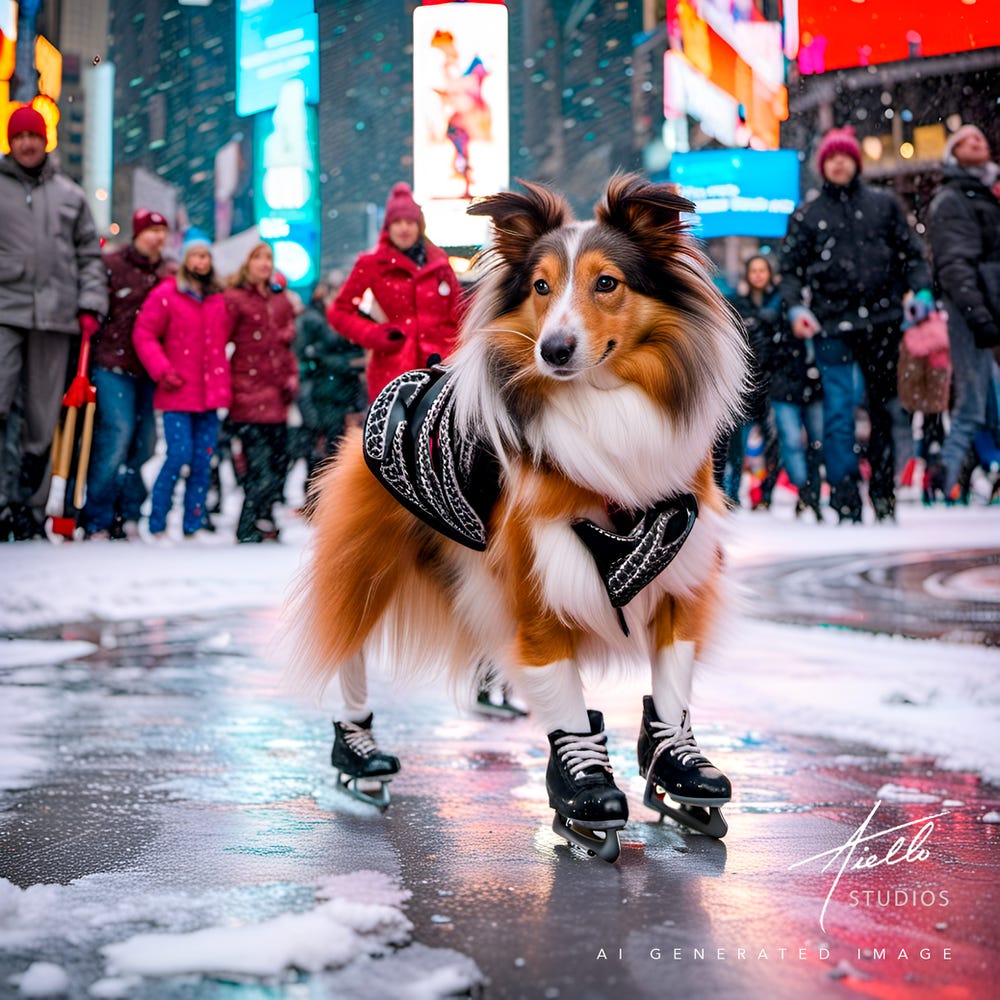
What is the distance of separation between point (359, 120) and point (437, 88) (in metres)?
16.3

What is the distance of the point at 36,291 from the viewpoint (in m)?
7.91

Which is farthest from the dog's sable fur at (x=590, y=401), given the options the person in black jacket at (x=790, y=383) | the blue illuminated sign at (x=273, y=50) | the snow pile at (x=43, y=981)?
the blue illuminated sign at (x=273, y=50)

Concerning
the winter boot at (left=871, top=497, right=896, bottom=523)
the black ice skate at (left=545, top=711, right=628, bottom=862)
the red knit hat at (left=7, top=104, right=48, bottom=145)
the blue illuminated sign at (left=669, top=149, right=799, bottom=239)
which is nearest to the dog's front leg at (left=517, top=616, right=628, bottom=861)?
the black ice skate at (left=545, top=711, right=628, bottom=862)

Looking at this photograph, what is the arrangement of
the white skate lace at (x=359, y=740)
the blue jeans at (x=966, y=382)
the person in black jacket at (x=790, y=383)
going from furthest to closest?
1. the person in black jacket at (x=790, y=383)
2. the blue jeans at (x=966, y=382)
3. the white skate lace at (x=359, y=740)

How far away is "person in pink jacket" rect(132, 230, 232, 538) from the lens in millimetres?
8430

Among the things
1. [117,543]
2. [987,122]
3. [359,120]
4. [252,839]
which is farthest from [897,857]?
[359,120]

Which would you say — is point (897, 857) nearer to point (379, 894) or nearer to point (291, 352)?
point (379, 894)

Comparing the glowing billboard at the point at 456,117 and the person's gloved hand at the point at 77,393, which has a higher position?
the glowing billboard at the point at 456,117

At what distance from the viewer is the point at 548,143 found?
223 ft

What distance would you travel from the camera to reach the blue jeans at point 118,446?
8.48 metres

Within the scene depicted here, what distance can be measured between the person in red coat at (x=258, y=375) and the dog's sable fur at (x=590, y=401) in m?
6.07

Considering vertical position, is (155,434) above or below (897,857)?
above

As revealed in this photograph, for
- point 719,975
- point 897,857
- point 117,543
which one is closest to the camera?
point 719,975

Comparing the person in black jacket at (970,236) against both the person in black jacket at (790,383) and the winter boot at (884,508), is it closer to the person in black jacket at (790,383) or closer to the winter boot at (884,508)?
the person in black jacket at (790,383)
